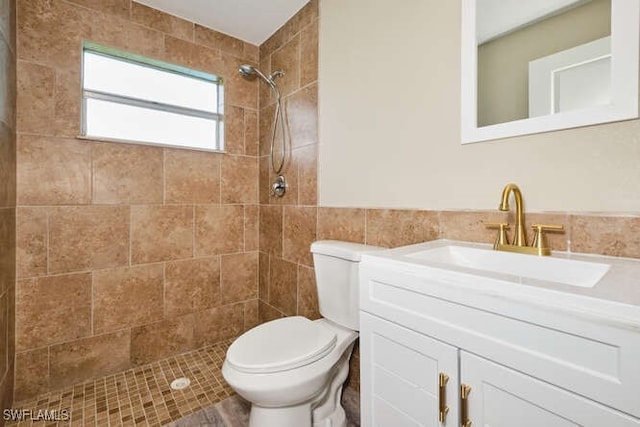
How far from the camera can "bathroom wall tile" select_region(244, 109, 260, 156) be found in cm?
233

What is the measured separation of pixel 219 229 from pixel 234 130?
772 mm

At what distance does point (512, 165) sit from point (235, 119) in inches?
75.1

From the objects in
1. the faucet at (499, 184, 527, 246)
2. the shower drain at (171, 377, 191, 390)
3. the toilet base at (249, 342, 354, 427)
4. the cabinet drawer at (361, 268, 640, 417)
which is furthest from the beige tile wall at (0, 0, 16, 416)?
the faucet at (499, 184, 527, 246)

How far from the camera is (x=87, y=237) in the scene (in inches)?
67.8

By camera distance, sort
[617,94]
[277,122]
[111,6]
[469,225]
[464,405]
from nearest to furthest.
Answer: [464,405] < [617,94] < [469,225] < [111,6] < [277,122]

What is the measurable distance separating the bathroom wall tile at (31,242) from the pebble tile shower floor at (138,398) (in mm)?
694

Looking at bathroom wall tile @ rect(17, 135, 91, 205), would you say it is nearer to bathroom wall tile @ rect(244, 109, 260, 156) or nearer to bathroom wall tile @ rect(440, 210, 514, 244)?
bathroom wall tile @ rect(244, 109, 260, 156)

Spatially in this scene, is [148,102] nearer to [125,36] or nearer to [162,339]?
[125,36]

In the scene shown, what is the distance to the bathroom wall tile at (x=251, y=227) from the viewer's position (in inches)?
91.9

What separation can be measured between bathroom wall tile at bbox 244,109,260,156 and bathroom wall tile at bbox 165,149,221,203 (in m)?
0.26

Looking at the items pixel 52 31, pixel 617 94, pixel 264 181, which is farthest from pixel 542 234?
pixel 52 31

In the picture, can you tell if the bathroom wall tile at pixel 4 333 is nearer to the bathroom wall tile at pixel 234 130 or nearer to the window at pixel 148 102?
the window at pixel 148 102

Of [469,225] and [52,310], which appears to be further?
[52,310]

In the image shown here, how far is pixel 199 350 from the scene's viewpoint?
2100 millimetres
